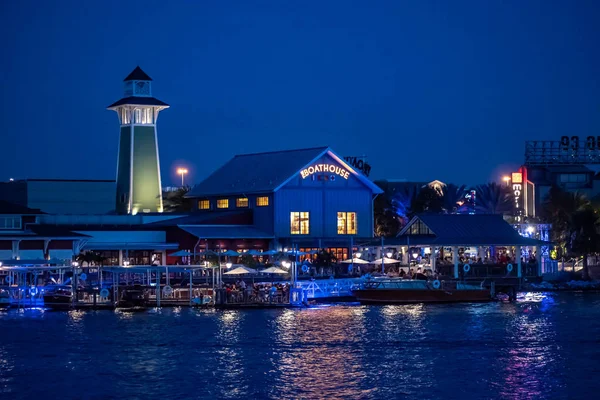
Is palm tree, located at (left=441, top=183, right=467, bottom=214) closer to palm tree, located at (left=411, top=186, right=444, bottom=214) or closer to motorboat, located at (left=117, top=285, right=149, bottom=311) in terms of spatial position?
palm tree, located at (left=411, top=186, right=444, bottom=214)

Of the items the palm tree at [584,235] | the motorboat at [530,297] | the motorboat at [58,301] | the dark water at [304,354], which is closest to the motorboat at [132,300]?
the dark water at [304,354]

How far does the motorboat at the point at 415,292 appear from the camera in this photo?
82812 millimetres

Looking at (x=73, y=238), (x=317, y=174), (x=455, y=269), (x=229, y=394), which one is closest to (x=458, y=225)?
(x=455, y=269)

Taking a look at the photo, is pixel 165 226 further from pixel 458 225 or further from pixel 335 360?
pixel 335 360

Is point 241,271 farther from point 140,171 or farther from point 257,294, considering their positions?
point 140,171

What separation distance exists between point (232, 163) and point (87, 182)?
17.4 meters

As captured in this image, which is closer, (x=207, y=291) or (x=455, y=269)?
(x=207, y=291)

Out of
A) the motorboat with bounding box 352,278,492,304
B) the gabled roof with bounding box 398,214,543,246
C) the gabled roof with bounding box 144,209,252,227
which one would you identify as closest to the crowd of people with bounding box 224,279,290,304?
the motorboat with bounding box 352,278,492,304

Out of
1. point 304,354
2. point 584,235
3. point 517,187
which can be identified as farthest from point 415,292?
point 517,187

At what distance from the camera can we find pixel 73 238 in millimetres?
92625

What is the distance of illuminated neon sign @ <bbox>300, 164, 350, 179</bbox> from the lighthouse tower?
16.3 m

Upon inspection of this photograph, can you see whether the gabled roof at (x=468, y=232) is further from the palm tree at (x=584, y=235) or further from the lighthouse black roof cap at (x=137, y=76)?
the lighthouse black roof cap at (x=137, y=76)

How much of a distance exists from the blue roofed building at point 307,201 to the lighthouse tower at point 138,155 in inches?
303

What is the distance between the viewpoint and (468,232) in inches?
3711
